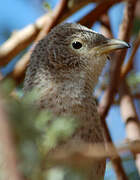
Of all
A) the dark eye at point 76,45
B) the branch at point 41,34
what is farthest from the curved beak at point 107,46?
the branch at point 41,34

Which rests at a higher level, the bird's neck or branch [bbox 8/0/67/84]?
branch [bbox 8/0/67/84]

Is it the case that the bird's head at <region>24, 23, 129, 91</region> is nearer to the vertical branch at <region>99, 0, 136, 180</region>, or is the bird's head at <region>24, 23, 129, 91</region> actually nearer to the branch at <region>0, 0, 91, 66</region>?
the vertical branch at <region>99, 0, 136, 180</region>

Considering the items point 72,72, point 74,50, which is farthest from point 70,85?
point 74,50

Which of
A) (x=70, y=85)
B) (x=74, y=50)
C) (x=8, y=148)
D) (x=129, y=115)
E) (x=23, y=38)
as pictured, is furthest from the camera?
(x=23, y=38)

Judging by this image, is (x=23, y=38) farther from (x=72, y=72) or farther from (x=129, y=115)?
(x=129, y=115)

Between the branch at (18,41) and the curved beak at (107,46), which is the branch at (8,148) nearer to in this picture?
the curved beak at (107,46)

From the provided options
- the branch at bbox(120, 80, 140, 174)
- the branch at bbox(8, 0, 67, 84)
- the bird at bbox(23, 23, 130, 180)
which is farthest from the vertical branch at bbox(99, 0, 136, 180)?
the branch at bbox(8, 0, 67, 84)

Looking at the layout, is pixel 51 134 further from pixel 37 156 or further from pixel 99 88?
pixel 99 88

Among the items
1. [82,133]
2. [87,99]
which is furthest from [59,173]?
[87,99]
